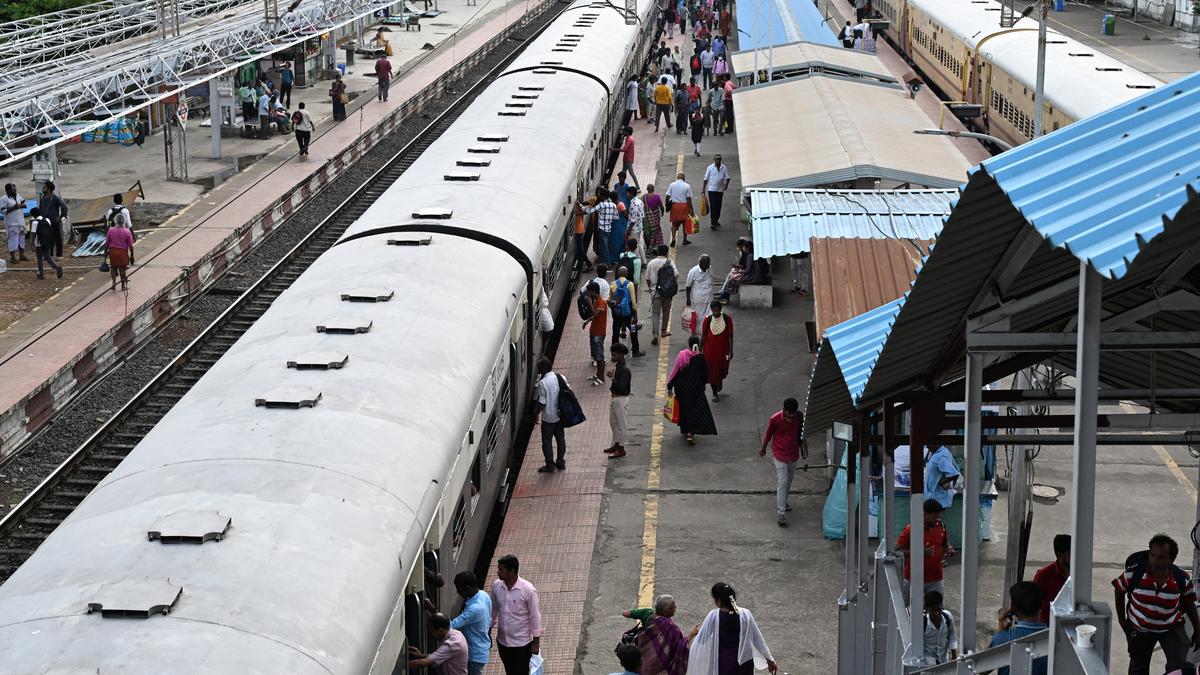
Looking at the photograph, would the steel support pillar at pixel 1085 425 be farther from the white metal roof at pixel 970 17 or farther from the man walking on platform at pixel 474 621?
the white metal roof at pixel 970 17

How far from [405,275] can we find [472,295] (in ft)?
1.96

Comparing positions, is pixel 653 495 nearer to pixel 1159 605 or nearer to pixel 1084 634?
pixel 1159 605

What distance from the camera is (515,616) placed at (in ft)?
33.7

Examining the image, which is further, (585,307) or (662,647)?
(585,307)

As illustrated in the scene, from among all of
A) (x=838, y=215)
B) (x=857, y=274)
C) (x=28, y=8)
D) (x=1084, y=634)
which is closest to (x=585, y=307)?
(x=838, y=215)

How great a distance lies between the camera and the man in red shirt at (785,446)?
1409 centimetres

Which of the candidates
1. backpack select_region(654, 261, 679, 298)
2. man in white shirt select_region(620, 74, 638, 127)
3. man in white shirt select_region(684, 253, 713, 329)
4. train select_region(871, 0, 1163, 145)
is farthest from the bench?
man in white shirt select_region(620, 74, 638, 127)

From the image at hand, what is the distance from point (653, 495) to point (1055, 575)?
19.5 feet

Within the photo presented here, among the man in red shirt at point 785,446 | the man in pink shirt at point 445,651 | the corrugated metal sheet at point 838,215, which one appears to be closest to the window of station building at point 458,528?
the man in pink shirt at point 445,651

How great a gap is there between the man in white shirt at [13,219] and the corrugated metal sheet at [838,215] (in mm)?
11921

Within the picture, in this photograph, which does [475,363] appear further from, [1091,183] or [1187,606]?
[1091,183]

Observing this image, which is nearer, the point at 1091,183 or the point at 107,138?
the point at 1091,183

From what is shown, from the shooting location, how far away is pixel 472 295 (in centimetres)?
1312

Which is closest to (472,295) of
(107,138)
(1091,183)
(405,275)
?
(405,275)
